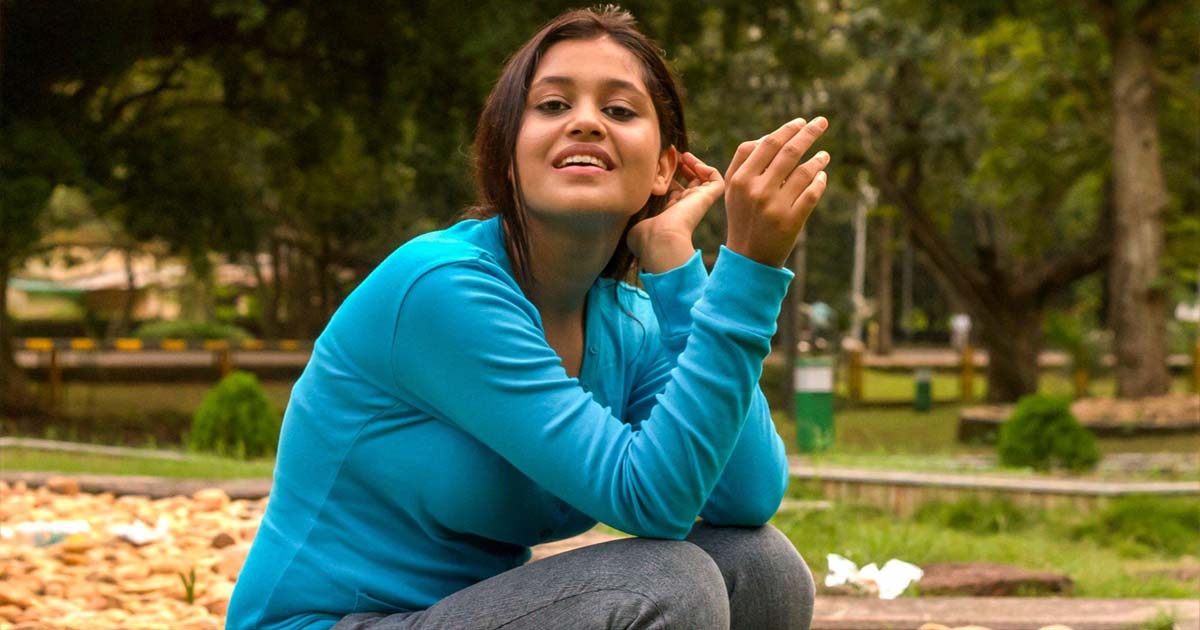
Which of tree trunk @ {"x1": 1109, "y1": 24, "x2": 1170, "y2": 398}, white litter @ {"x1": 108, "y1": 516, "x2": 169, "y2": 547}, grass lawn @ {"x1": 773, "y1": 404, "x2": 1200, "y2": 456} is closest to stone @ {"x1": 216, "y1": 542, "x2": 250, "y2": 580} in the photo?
white litter @ {"x1": 108, "y1": 516, "x2": 169, "y2": 547}

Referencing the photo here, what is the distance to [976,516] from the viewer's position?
6980 millimetres

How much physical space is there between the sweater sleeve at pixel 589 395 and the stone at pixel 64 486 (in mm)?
4045

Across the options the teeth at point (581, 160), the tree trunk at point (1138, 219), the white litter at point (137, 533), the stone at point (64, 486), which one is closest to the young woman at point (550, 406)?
the teeth at point (581, 160)

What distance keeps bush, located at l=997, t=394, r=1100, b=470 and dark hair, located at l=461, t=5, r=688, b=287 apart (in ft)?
25.9

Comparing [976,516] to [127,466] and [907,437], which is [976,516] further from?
[907,437]

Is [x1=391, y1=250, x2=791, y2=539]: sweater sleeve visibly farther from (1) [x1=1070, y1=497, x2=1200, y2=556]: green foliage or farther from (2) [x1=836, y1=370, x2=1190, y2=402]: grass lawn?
(2) [x1=836, y1=370, x2=1190, y2=402]: grass lawn

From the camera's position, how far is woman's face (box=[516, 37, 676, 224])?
200 centimetres

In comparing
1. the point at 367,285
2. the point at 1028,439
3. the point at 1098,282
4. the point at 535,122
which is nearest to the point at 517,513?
the point at 367,285

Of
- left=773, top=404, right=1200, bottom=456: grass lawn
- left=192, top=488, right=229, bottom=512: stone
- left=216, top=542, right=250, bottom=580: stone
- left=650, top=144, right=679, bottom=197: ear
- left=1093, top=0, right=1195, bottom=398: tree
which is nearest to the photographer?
left=650, top=144, right=679, bottom=197: ear

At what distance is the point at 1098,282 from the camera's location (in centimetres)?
4497

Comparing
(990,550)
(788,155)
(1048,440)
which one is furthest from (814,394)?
(788,155)

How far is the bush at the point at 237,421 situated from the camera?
386 inches

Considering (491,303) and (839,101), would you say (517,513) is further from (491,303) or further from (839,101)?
(839,101)

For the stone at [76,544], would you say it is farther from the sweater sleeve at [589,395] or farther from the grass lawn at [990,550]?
the sweater sleeve at [589,395]
